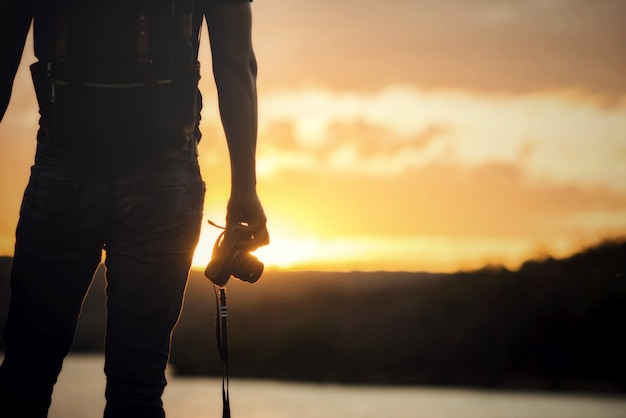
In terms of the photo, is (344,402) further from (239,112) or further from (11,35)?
(11,35)

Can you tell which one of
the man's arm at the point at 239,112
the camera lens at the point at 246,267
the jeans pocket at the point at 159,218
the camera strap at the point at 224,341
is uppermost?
the man's arm at the point at 239,112

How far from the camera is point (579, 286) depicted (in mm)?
23719

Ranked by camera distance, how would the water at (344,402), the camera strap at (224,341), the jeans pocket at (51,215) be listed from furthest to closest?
1. the water at (344,402)
2. the camera strap at (224,341)
3. the jeans pocket at (51,215)

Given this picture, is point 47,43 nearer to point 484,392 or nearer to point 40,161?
point 40,161

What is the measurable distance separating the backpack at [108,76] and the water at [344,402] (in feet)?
46.0

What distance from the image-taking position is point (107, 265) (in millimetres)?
2600

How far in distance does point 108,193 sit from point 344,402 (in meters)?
21.1

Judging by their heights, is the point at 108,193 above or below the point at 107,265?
above

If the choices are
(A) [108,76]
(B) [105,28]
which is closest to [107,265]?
(A) [108,76]

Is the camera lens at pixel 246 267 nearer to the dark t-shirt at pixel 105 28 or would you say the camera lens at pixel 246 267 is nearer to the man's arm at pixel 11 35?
the dark t-shirt at pixel 105 28

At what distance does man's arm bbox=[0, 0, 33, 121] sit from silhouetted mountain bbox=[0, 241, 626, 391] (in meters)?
20.0

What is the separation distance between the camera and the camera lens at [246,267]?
9.24 feet

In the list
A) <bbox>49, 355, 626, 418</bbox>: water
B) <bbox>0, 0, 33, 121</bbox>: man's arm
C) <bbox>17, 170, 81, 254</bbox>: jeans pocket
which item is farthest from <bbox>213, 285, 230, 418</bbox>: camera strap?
<bbox>49, 355, 626, 418</bbox>: water

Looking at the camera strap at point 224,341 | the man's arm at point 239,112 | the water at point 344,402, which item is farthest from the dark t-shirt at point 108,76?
the water at point 344,402
